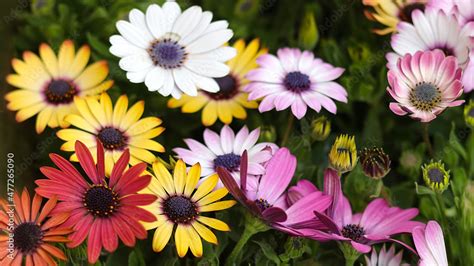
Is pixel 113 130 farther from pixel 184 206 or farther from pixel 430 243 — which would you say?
pixel 430 243

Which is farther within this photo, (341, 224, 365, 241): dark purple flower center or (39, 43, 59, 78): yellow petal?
(39, 43, 59, 78): yellow petal

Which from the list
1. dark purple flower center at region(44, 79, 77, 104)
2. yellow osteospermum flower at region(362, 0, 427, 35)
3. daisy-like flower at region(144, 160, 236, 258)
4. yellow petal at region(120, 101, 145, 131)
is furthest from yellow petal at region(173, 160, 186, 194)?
yellow osteospermum flower at region(362, 0, 427, 35)

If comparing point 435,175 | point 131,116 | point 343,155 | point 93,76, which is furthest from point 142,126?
point 435,175

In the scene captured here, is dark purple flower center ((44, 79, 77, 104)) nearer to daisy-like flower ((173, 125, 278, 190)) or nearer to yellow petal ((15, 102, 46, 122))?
yellow petal ((15, 102, 46, 122))

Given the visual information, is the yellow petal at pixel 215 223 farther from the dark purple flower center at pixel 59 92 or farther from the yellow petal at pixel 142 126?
the dark purple flower center at pixel 59 92

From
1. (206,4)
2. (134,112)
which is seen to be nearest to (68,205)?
(134,112)
